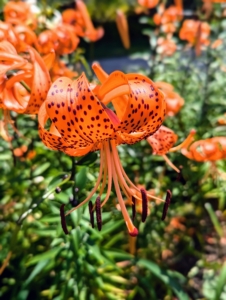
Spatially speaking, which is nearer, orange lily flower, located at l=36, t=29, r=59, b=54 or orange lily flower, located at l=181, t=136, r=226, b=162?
orange lily flower, located at l=181, t=136, r=226, b=162

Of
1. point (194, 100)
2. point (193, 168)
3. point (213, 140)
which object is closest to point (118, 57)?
point (194, 100)

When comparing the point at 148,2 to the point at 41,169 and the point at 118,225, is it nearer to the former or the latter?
the point at 41,169

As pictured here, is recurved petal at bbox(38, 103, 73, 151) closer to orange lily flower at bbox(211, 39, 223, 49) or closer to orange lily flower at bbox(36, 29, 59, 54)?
orange lily flower at bbox(36, 29, 59, 54)

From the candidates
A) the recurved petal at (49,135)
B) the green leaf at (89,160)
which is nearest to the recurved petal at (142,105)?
the recurved petal at (49,135)

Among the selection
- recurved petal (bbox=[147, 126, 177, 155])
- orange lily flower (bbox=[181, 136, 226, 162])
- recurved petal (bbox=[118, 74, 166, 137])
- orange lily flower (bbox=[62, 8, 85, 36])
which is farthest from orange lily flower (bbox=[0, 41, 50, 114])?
orange lily flower (bbox=[62, 8, 85, 36])

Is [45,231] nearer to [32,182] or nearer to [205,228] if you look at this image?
[32,182]
